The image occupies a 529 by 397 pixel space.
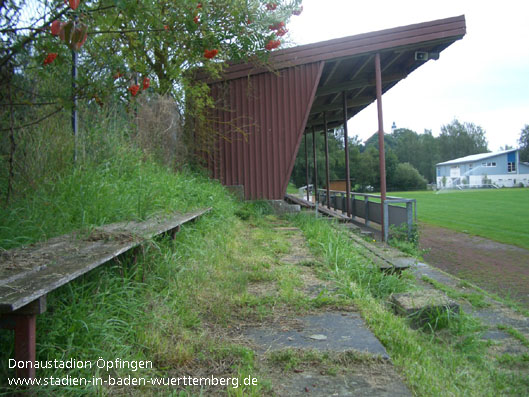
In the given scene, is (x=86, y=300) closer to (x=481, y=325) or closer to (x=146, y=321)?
(x=146, y=321)

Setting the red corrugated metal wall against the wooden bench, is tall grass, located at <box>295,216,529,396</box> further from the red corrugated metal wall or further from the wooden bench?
the red corrugated metal wall

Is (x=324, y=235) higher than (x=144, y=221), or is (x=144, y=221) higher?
Answer: (x=144, y=221)

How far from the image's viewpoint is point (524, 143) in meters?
67.4

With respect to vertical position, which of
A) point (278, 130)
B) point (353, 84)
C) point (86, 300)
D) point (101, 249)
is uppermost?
point (353, 84)

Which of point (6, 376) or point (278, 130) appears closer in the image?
point (6, 376)

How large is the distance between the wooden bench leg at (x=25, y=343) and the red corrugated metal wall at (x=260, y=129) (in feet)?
23.7

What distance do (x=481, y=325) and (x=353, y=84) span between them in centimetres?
807

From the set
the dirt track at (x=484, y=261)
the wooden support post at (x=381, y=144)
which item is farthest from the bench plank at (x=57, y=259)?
the wooden support post at (x=381, y=144)

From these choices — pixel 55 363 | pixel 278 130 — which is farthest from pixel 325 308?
pixel 278 130

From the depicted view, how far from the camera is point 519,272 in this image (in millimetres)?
6422

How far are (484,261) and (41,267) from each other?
7.35 metres

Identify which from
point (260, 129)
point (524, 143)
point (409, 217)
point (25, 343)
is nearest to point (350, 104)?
point (260, 129)

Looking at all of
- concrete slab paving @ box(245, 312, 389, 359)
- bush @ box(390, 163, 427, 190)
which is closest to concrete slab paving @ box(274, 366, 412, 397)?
concrete slab paving @ box(245, 312, 389, 359)

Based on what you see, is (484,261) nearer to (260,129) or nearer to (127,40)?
(260,129)
